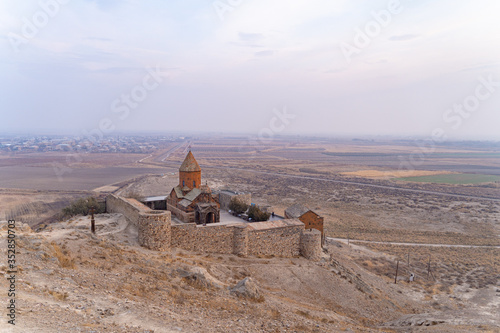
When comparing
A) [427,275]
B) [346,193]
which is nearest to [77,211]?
[427,275]

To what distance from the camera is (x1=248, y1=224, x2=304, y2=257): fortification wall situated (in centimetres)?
1948

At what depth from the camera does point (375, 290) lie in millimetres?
18828

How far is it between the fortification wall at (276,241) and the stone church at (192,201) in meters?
3.79

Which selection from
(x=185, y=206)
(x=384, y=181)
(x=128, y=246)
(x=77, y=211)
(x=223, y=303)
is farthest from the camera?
(x=384, y=181)

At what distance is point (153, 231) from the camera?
16797 millimetres

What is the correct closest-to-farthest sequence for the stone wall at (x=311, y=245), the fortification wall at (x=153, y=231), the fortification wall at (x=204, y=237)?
1. the fortification wall at (x=153, y=231)
2. the fortification wall at (x=204, y=237)
3. the stone wall at (x=311, y=245)

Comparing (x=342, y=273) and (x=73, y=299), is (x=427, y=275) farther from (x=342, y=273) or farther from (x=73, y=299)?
(x=73, y=299)

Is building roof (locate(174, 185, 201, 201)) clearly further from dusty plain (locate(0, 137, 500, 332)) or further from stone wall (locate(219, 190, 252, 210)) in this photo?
dusty plain (locate(0, 137, 500, 332))

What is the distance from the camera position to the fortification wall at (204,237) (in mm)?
17859

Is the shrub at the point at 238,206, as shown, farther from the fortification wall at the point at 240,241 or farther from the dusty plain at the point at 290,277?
the dusty plain at the point at 290,277

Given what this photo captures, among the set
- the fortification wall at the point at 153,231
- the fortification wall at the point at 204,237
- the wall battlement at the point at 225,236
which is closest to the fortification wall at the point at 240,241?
the wall battlement at the point at 225,236

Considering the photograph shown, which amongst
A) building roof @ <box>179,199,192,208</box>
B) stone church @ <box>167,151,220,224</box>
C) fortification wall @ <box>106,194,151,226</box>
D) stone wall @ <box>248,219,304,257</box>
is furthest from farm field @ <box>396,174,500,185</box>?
fortification wall @ <box>106,194,151,226</box>

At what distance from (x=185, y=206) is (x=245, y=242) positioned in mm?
5507

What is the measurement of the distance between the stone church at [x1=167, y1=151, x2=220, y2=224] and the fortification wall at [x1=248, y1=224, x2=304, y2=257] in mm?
3789
